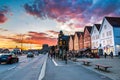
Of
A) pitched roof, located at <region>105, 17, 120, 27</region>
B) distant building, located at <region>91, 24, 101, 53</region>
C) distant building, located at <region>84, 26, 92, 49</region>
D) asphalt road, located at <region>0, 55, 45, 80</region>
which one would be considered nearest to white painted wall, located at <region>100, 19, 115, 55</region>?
pitched roof, located at <region>105, 17, 120, 27</region>

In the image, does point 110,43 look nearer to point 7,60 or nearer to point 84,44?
point 84,44

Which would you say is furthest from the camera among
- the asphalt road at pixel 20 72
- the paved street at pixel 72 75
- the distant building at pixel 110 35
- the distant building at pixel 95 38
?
the distant building at pixel 95 38

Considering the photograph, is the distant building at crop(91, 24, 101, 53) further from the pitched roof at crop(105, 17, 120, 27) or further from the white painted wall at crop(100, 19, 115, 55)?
the pitched roof at crop(105, 17, 120, 27)

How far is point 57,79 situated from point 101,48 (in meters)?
62.1

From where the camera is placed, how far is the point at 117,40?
63.5m

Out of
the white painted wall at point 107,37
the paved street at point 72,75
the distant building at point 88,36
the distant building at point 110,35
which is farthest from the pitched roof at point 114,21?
the paved street at point 72,75

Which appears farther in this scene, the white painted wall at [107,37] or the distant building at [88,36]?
the distant building at [88,36]

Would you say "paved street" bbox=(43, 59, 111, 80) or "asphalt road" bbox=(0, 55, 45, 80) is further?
"asphalt road" bbox=(0, 55, 45, 80)

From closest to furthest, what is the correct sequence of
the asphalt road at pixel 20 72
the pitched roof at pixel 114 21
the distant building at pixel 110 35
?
the asphalt road at pixel 20 72, the distant building at pixel 110 35, the pitched roof at pixel 114 21

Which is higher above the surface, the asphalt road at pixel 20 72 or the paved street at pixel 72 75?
the paved street at pixel 72 75

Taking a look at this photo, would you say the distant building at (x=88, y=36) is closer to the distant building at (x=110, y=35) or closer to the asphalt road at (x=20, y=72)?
the distant building at (x=110, y=35)

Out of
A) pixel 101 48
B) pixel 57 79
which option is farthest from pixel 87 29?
pixel 57 79

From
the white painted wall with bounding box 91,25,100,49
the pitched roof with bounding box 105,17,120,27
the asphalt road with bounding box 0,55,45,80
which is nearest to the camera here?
the asphalt road with bounding box 0,55,45,80

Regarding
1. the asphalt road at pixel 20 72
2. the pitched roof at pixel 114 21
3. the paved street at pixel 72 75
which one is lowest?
the asphalt road at pixel 20 72
